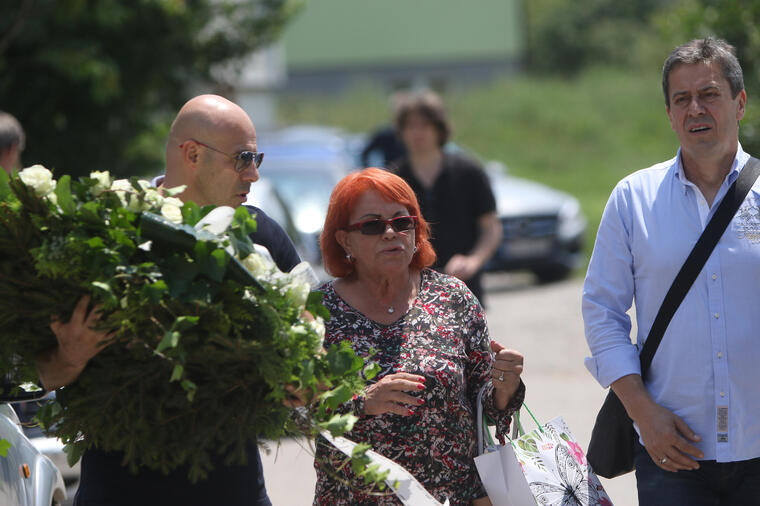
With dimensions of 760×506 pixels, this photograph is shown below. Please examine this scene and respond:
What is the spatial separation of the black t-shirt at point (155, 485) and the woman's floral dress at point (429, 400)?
37 cm

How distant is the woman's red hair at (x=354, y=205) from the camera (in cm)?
379

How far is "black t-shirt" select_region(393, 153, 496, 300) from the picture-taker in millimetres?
6527

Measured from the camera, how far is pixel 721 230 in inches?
138

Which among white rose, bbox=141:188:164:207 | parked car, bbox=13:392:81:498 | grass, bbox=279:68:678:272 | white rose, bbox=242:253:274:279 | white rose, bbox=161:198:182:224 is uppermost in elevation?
grass, bbox=279:68:678:272

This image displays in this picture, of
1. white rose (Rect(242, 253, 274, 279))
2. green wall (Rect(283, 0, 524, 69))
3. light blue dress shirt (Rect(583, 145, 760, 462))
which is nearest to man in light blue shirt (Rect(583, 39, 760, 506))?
light blue dress shirt (Rect(583, 145, 760, 462))

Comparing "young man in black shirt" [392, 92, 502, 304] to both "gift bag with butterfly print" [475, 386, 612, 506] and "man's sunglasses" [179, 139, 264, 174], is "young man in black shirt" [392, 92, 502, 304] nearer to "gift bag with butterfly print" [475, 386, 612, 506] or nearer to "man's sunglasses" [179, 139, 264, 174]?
"gift bag with butterfly print" [475, 386, 612, 506]

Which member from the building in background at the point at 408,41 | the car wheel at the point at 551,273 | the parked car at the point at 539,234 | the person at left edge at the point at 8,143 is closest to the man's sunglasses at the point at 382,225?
the person at left edge at the point at 8,143

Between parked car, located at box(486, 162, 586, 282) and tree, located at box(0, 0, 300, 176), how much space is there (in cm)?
428

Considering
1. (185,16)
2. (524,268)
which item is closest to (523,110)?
(524,268)

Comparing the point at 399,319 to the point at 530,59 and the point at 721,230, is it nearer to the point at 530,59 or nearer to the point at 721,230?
the point at 721,230

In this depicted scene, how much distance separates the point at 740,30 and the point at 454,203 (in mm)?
3514

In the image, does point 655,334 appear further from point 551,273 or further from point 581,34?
point 581,34

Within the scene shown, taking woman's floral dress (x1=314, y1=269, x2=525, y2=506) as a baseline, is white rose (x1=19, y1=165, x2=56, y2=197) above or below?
above

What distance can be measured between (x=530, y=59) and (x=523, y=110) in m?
32.9
